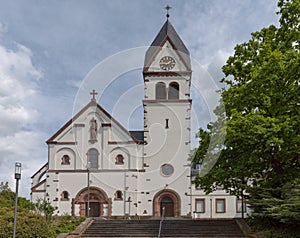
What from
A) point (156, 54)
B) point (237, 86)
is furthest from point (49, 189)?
point (237, 86)

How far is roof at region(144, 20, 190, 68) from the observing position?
44.0 meters

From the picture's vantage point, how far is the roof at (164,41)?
44000mm

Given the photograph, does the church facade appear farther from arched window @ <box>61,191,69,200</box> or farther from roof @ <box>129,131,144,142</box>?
roof @ <box>129,131,144,142</box>

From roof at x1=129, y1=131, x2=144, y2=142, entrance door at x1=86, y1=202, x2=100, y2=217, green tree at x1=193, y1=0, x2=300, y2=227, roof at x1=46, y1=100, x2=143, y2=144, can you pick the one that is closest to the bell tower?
roof at x1=129, y1=131, x2=144, y2=142

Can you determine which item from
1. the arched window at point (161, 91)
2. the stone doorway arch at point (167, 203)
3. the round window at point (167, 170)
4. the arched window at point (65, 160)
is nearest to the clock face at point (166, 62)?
the arched window at point (161, 91)

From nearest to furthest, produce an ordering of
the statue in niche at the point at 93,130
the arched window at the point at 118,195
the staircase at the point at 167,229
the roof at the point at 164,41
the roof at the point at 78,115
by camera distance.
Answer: the staircase at the point at 167,229, the arched window at the point at 118,195, the roof at the point at 78,115, the statue in niche at the point at 93,130, the roof at the point at 164,41

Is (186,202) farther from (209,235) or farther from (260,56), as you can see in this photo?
(260,56)

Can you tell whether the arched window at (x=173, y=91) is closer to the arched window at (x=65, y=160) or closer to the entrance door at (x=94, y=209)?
the arched window at (x=65, y=160)

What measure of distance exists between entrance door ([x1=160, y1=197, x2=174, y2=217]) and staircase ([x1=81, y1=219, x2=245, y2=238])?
13868mm

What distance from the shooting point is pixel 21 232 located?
65.2ft

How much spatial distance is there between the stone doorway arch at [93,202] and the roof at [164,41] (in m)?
13.8

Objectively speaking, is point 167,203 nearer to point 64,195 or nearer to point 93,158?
point 93,158

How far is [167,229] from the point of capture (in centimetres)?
2500

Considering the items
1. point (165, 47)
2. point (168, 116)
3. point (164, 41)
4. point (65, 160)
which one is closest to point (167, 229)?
point (168, 116)
